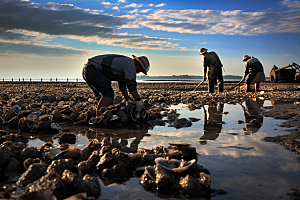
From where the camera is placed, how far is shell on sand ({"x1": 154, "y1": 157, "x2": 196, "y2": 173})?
2.03 metres

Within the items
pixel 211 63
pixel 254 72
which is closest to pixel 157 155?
pixel 211 63

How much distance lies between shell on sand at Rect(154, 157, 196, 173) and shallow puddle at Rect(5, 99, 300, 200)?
9.8 inches

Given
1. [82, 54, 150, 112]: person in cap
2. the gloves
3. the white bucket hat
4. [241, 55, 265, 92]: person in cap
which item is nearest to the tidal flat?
the gloves

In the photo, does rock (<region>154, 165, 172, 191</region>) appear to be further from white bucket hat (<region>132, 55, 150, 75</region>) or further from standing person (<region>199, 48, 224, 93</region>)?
standing person (<region>199, 48, 224, 93</region>)

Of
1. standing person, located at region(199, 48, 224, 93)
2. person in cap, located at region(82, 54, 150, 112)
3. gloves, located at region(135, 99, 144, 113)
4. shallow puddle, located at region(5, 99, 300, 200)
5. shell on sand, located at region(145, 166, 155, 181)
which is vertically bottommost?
shallow puddle, located at region(5, 99, 300, 200)

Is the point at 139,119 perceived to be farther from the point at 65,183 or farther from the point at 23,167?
the point at 65,183

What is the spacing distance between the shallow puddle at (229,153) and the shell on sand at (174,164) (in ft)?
0.81

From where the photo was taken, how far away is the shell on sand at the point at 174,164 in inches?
80.0

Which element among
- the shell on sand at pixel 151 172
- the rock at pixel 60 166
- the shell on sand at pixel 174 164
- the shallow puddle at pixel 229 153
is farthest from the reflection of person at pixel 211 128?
the rock at pixel 60 166

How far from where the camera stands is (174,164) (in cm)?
222

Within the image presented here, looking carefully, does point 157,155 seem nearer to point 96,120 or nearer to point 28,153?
point 28,153

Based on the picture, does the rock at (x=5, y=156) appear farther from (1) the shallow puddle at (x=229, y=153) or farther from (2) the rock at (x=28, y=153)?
(1) the shallow puddle at (x=229, y=153)

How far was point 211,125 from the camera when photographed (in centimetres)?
456

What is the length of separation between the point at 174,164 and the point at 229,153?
912mm
